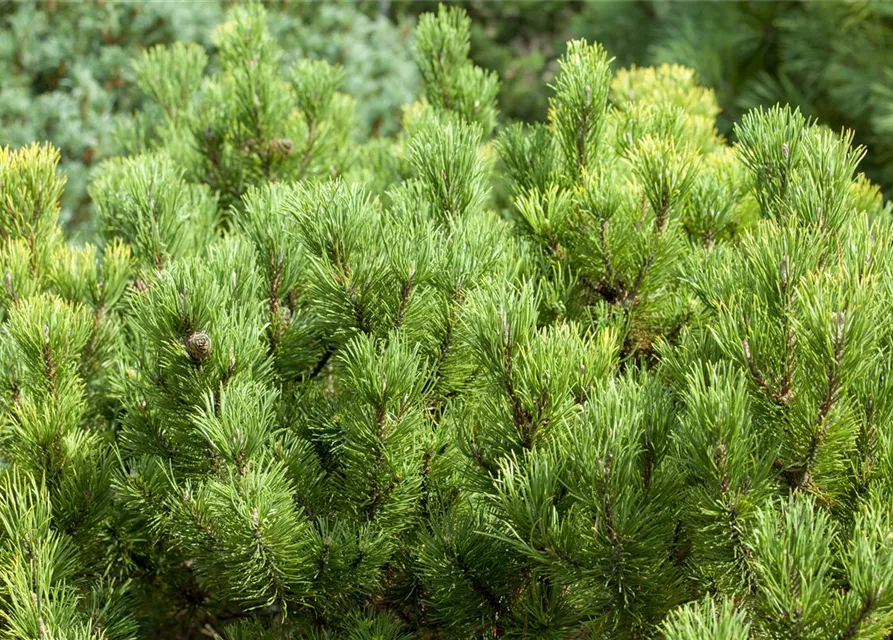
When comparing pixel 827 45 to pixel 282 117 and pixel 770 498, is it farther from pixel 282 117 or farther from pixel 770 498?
pixel 770 498

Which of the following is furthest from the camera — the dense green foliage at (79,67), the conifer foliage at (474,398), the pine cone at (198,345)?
→ the dense green foliage at (79,67)

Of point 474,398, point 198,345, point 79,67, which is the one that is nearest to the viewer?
point 198,345

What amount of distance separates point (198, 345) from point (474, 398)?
1.45 feet

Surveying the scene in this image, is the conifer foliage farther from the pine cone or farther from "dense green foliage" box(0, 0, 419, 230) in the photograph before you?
"dense green foliage" box(0, 0, 419, 230)

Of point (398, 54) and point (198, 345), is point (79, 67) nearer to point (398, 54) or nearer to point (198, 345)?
point (398, 54)

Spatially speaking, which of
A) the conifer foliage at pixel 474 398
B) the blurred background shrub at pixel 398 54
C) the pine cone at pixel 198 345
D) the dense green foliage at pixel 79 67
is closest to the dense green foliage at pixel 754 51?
the blurred background shrub at pixel 398 54

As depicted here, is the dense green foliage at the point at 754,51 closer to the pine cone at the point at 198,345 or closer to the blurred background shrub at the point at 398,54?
the blurred background shrub at the point at 398,54

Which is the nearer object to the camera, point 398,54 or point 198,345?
point 198,345

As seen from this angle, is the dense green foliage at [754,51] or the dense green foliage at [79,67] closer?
the dense green foliage at [79,67]

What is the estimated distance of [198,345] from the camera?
4.41ft

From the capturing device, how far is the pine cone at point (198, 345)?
1.34m

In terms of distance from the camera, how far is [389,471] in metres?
1.39

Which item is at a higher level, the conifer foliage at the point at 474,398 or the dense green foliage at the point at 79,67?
the conifer foliage at the point at 474,398

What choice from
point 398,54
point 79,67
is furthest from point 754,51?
point 79,67
